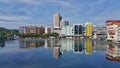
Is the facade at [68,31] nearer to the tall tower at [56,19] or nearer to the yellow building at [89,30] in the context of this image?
the yellow building at [89,30]

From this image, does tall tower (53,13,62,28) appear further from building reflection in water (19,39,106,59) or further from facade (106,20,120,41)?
building reflection in water (19,39,106,59)

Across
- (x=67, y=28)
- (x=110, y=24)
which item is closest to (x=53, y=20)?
(x=67, y=28)

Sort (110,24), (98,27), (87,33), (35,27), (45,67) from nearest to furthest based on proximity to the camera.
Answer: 1. (45,67)
2. (110,24)
3. (87,33)
4. (98,27)
5. (35,27)

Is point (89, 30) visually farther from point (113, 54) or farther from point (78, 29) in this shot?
point (113, 54)

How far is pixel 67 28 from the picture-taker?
9938 cm

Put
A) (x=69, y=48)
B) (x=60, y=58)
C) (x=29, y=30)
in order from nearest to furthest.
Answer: (x=60, y=58) → (x=69, y=48) → (x=29, y=30)

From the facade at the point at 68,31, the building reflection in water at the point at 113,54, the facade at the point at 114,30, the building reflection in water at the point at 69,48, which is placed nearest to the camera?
the building reflection in water at the point at 113,54

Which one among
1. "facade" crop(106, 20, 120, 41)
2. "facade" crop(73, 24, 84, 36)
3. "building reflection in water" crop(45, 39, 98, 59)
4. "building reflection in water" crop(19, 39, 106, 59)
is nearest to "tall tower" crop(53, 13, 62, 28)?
"facade" crop(73, 24, 84, 36)

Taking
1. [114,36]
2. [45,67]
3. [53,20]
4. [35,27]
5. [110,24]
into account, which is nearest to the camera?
[45,67]

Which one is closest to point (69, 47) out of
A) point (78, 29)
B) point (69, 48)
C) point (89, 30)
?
point (69, 48)

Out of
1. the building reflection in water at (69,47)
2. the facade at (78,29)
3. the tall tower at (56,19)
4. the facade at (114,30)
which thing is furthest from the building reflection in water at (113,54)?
the tall tower at (56,19)

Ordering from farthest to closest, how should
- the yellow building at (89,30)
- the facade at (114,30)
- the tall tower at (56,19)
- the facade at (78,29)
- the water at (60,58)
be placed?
the tall tower at (56,19), the facade at (78,29), the yellow building at (89,30), the facade at (114,30), the water at (60,58)

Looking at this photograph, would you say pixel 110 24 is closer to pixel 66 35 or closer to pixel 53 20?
pixel 66 35

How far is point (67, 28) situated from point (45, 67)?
85.5 metres
